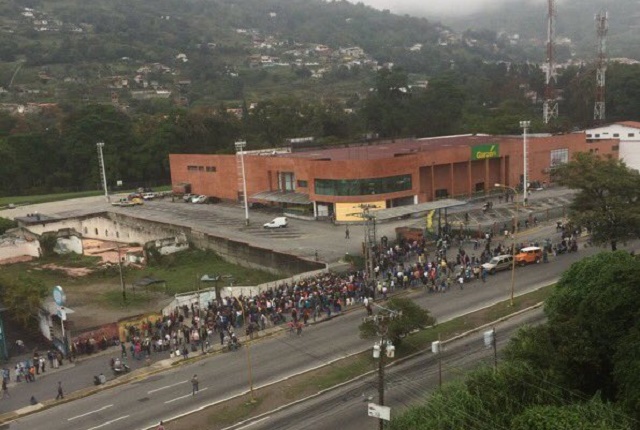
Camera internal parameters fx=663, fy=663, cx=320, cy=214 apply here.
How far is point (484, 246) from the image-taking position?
129 ft

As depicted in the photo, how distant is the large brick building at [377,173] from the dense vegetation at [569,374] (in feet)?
95.6

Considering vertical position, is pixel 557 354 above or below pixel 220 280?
above

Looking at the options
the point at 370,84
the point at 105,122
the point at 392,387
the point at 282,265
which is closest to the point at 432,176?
the point at 282,265

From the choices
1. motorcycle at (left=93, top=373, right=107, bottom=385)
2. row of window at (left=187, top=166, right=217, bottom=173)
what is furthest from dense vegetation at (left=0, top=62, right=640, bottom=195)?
motorcycle at (left=93, top=373, right=107, bottom=385)

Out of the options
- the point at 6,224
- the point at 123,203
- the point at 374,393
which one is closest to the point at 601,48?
the point at 123,203

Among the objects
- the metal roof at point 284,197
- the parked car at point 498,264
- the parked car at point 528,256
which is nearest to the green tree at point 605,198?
the parked car at point 528,256

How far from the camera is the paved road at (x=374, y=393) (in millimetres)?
19953

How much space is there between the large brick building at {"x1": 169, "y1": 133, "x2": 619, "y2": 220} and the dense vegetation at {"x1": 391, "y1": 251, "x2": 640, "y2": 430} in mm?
→ 29143

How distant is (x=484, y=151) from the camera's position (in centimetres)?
5591

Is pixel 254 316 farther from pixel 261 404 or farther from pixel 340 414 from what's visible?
pixel 340 414

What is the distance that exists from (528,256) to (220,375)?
18501 mm

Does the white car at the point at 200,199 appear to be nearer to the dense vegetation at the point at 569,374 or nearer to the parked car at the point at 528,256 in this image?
the parked car at the point at 528,256

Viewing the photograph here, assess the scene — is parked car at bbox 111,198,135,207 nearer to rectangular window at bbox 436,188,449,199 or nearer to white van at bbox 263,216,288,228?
white van at bbox 263,216,288,228

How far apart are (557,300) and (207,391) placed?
39.3ft
